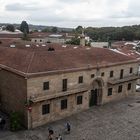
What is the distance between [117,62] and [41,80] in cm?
1488

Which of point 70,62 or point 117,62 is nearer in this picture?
point 70,62

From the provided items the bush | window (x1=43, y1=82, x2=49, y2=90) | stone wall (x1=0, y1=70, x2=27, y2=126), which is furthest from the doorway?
the bush

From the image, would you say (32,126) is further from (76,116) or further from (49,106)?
(76,116)

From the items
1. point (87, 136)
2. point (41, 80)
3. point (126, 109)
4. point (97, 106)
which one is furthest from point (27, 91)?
point (126, 109)

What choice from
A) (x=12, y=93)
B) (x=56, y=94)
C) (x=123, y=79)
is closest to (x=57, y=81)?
(x=56, y=94)

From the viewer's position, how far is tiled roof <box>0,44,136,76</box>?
33.8 m

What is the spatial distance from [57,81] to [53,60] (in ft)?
11.8

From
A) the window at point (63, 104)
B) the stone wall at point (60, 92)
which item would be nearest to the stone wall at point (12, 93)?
the stone wall at point (60, 92)

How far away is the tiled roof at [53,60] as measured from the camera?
33.8 metres

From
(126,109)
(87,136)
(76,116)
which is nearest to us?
(87,136)

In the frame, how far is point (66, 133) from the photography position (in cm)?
3194

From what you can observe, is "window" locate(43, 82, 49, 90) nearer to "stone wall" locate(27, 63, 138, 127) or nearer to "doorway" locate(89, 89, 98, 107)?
"stone wall" locate(27, 63, 138, 127)

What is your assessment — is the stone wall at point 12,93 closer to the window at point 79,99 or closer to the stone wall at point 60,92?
the stone wall at point 60,92

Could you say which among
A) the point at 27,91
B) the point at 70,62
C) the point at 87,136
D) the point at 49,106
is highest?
the point at 70,62
